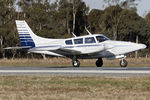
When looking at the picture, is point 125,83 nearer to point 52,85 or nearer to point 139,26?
point 52,85

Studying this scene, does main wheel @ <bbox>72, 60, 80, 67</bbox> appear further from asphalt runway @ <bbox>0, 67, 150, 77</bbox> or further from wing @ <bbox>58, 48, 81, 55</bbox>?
asphalt runway @ <bbox>0, 67, 150, 77</bbox>

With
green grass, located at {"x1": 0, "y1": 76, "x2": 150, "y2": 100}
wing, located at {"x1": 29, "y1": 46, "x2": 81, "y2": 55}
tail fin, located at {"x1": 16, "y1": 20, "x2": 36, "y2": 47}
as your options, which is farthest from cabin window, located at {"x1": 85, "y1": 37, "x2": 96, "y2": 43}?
green grass, located at {"x1": 0, "y1": 76, "x2": 150, "y2": 100}

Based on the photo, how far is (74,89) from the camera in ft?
52.3

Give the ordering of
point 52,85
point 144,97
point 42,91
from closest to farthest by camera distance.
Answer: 1. point 144,97
2. point 42,91
3. point 52,85

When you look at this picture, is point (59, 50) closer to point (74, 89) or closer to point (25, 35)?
point (25, 35)

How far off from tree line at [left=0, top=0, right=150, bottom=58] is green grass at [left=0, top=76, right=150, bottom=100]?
141ft

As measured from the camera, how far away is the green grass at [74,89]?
1367 cm

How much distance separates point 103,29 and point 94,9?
34.1 feet

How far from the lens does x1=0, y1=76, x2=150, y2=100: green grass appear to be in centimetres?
1367

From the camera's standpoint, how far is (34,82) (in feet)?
60.2

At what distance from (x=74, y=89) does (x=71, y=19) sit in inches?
2096

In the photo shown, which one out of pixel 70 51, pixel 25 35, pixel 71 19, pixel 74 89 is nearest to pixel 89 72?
pixel 74 89

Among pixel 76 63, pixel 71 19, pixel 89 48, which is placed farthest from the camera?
pixel 71 19

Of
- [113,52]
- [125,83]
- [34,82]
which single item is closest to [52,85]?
[34,82]
